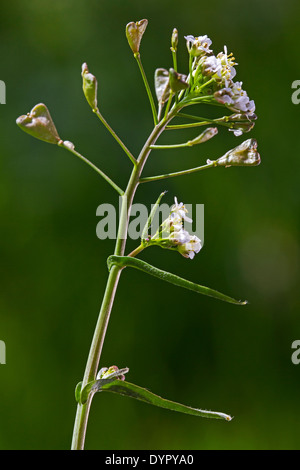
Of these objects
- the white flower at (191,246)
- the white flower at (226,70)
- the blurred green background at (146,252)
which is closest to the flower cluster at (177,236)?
the white flower at (191,246)

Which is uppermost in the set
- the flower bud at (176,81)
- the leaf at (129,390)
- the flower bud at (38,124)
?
the flower bud at (38,124)

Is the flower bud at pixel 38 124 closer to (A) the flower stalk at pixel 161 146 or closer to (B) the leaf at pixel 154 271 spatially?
(A) the flower stalk at pixel 161 146

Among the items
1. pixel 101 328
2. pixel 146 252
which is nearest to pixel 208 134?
pixel 101 328

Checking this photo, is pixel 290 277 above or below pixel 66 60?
below

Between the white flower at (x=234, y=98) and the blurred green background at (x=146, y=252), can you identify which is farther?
the blurred green background at (x=146, y=252)

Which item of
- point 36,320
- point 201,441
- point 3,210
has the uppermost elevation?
point 3,210

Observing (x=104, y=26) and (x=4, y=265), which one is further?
(x=104, y=26)
